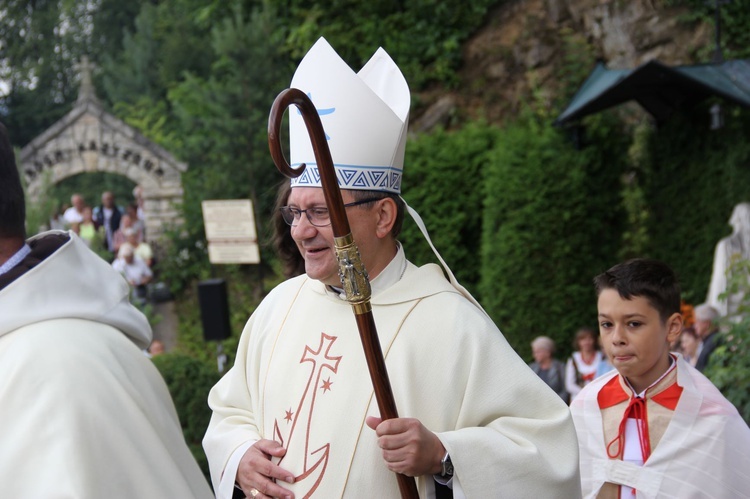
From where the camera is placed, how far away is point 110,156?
1784 centimetres

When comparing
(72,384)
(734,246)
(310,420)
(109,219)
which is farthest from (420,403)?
(109,219)

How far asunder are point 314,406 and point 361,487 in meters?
0.28

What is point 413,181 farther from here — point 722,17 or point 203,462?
point 203,462

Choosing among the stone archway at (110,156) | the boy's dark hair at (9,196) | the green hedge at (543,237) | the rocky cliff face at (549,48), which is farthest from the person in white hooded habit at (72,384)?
the stone archway at (110,156)

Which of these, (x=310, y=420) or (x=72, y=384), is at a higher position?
(x=72, y=384)

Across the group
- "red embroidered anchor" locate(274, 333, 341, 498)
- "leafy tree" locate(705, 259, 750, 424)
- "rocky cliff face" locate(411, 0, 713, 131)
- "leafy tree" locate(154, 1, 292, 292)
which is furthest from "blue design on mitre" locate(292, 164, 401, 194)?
"leafy tree" locate(154, 1, 292, 292)

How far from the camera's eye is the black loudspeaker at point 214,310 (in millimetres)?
9047

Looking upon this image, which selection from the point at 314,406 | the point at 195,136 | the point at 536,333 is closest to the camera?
the point at 314,406

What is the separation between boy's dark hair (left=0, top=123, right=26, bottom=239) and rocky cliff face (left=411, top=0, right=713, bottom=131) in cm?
1195

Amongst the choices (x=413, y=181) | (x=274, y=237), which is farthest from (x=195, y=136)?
(x=274, y=237)

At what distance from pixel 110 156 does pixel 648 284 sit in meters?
15.3

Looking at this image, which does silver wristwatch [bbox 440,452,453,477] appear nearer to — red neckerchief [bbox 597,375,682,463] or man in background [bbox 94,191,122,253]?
red neckerchief [bbox 597,375,682,463]

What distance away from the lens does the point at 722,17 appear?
1345 cm

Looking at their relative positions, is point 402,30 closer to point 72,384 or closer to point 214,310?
point 214,310
